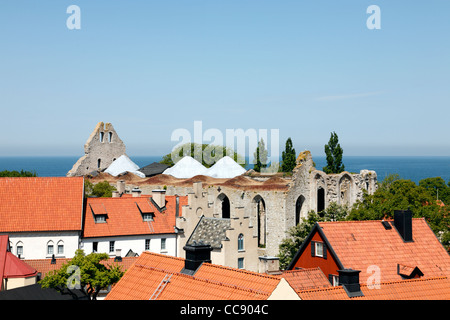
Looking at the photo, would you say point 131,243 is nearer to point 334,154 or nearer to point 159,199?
point 159,199

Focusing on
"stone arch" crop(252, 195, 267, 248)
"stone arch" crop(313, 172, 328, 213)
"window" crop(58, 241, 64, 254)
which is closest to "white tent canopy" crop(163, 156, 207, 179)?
"stone arch" crop(252, 195, 267, 248)

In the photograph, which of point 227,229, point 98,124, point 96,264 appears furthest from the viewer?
point 98,124

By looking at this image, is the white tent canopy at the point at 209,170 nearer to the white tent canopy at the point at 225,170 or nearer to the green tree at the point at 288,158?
the white tent canopy at the point at 225,170

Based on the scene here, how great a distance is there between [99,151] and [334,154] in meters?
35.4

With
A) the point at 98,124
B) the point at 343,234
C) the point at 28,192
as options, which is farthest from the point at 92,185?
the point at 343,234

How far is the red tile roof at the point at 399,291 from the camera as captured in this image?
1867 centimetres

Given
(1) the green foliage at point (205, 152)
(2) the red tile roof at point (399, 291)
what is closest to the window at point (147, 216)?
(2) the red tile roof at point (399, 291)

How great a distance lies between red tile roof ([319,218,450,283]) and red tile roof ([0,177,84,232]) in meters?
22.8

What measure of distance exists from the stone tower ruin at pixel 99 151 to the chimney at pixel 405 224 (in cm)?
6179

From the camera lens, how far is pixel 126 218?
4772 cm

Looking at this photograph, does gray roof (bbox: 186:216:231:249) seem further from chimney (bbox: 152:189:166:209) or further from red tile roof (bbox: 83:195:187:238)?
chimney (bbox: 152:189:166:209)
